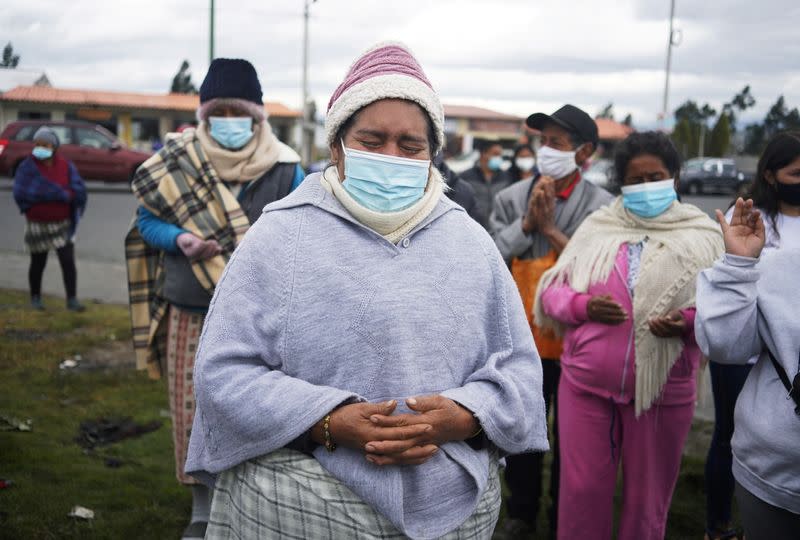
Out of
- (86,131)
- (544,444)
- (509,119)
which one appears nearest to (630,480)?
(544,444)

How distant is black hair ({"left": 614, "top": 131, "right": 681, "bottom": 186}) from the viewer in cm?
352

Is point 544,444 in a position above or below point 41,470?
above

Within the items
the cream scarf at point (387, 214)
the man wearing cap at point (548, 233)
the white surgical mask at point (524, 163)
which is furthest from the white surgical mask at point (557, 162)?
the white surgical mask at point (524, 163)

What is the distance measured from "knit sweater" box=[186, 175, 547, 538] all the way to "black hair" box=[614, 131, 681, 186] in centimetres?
180

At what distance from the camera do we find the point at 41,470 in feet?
14.5

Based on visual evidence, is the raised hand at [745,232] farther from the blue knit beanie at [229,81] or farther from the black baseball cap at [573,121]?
the blue knit beanie at [229,81]

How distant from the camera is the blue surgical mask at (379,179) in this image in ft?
6.70

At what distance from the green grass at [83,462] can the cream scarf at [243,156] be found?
181 cm

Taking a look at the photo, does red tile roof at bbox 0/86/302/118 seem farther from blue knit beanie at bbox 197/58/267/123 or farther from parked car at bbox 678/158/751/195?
blue knit beanie at bbox 197/58/267/123

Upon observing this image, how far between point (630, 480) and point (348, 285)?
197cm

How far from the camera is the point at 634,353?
328cm

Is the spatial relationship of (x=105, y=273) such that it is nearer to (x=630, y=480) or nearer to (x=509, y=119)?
(x=630, y=480)

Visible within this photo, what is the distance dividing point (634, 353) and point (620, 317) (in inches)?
6.5

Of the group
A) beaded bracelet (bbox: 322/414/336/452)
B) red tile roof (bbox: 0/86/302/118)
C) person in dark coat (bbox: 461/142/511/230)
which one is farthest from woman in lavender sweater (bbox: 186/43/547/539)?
red tile roof (bbox: 0/86/302/118)
